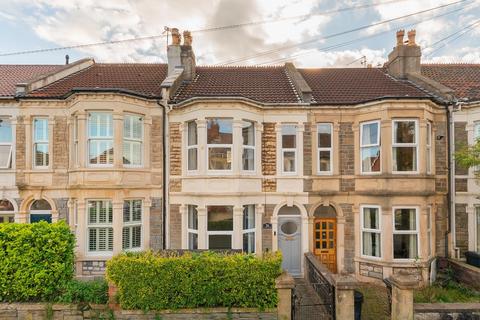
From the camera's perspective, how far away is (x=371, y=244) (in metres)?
11.0

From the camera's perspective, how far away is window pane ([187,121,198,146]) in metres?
11.1

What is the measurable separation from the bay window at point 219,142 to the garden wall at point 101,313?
5.03 m

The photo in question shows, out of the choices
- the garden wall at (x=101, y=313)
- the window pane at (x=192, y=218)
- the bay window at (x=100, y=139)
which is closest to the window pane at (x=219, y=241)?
the window pane at (x=192, y=218)

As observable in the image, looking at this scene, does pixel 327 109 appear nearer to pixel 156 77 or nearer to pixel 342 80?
pixel 342 80

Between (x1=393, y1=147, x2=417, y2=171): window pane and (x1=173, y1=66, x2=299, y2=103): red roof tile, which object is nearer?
(x1=393, y1=147, x2=417, y2=171): window pane

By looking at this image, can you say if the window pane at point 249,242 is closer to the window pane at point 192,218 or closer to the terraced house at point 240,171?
the terraced house at point 240,171

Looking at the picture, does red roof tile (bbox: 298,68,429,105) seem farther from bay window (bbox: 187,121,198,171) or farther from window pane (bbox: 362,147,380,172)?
bay window (bbox: 187,121,198,171)

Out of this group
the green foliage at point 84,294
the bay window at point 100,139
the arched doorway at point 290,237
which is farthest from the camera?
the arched doorway at point 290,237

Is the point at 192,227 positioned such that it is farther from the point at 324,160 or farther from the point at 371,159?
the point at 371,159

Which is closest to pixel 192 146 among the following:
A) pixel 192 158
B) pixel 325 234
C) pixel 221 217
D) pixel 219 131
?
pixel 192 158

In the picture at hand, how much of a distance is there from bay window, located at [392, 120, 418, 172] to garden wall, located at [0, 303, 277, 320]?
7.20 m

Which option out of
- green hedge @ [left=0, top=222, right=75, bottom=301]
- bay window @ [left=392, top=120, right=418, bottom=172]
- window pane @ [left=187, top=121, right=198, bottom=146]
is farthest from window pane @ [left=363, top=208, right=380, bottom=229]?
green hedge @ [left=0, top=222, right=75, bottom=301]

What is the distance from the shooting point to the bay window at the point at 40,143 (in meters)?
11.4

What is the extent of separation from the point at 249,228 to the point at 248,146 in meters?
3.21
